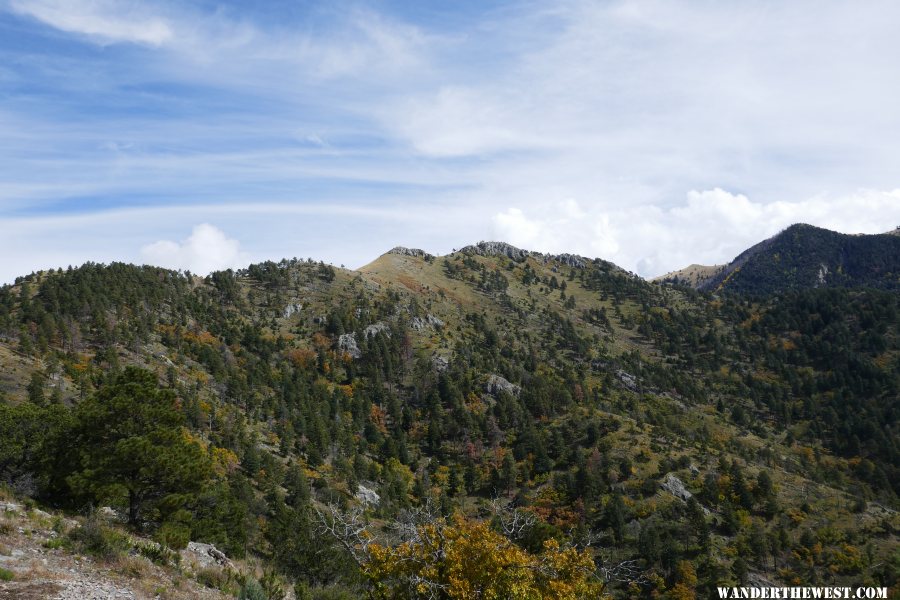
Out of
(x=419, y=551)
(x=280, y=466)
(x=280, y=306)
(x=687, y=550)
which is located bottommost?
(x=687, y=550)

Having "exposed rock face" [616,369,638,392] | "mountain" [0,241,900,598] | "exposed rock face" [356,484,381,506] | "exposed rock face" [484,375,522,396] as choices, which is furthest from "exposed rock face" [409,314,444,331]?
"exposed rock face" [356,484,381,506]

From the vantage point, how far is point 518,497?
356ft

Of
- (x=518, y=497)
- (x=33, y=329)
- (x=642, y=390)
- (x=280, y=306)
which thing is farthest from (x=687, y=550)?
(x=280, y=306)

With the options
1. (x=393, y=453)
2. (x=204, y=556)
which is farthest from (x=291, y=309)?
(x=204, y=556)

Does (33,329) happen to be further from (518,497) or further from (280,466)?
(518,497)

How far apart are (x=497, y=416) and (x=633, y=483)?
1847 inches

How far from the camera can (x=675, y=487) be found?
344 ft

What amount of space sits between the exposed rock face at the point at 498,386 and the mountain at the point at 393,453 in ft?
2.93

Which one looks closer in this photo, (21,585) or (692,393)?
(21,585)

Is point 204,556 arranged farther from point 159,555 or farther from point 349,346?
point 349,346

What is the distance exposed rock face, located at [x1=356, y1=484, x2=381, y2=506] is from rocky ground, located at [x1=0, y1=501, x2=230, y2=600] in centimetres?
8163

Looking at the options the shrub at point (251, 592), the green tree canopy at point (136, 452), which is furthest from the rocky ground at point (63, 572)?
the green tree canopy at point (136, 452)

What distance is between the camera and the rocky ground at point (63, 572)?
1664 cm

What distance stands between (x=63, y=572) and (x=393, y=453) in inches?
4446
